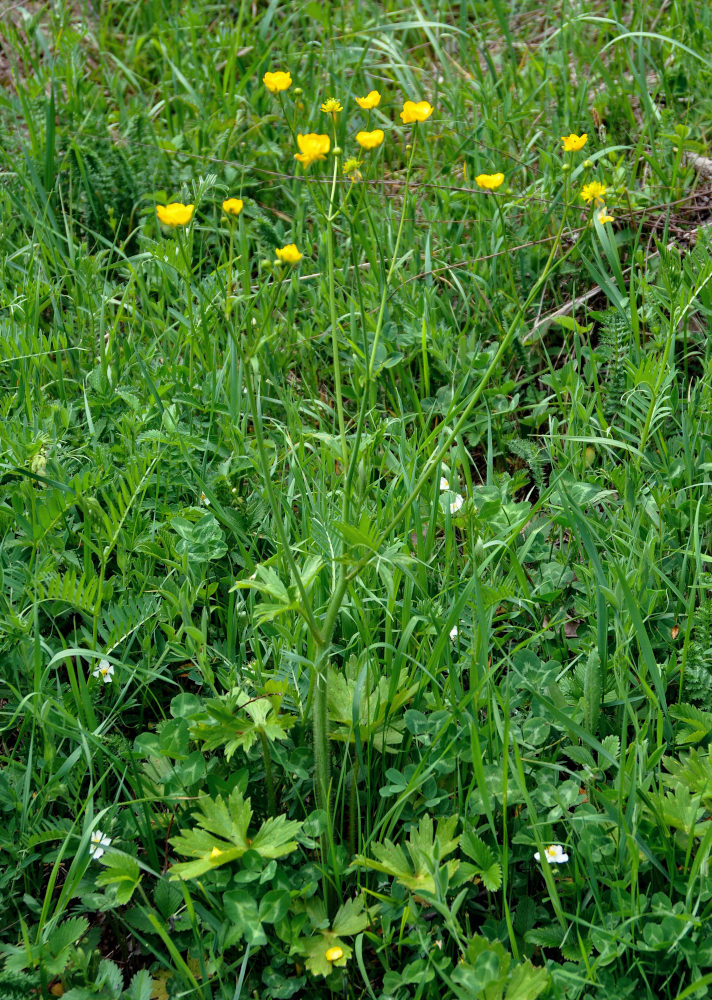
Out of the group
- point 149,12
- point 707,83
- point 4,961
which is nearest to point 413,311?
point 707,83

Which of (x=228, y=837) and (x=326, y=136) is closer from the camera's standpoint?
(x=228, y=837)

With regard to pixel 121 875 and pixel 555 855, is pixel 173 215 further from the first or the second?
pixel 555 855

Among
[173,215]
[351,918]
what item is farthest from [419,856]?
[173,215]

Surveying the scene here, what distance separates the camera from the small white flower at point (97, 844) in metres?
1.49

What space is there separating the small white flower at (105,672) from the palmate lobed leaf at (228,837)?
37 cm

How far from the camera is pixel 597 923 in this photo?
1.41 m

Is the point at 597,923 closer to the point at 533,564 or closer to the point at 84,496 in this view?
the point at 533,564

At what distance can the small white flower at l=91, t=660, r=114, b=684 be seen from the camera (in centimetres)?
175

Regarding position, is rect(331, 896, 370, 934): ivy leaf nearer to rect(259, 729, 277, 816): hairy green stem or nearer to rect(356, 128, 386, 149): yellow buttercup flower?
rect(259, 729, 277, 816): hairy green stem

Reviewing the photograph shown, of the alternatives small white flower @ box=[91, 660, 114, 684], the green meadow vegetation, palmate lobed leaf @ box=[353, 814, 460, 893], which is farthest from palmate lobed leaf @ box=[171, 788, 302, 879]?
small white flower @ box=[91, 660, 114, 684]

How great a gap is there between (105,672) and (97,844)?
369 millimetres

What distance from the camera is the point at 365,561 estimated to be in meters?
1.36

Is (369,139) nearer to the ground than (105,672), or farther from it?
farther from it

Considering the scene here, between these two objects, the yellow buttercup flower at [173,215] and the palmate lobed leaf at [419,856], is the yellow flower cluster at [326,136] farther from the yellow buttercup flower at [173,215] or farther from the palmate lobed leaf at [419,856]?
the palmate lobed leaf at [419,856]
